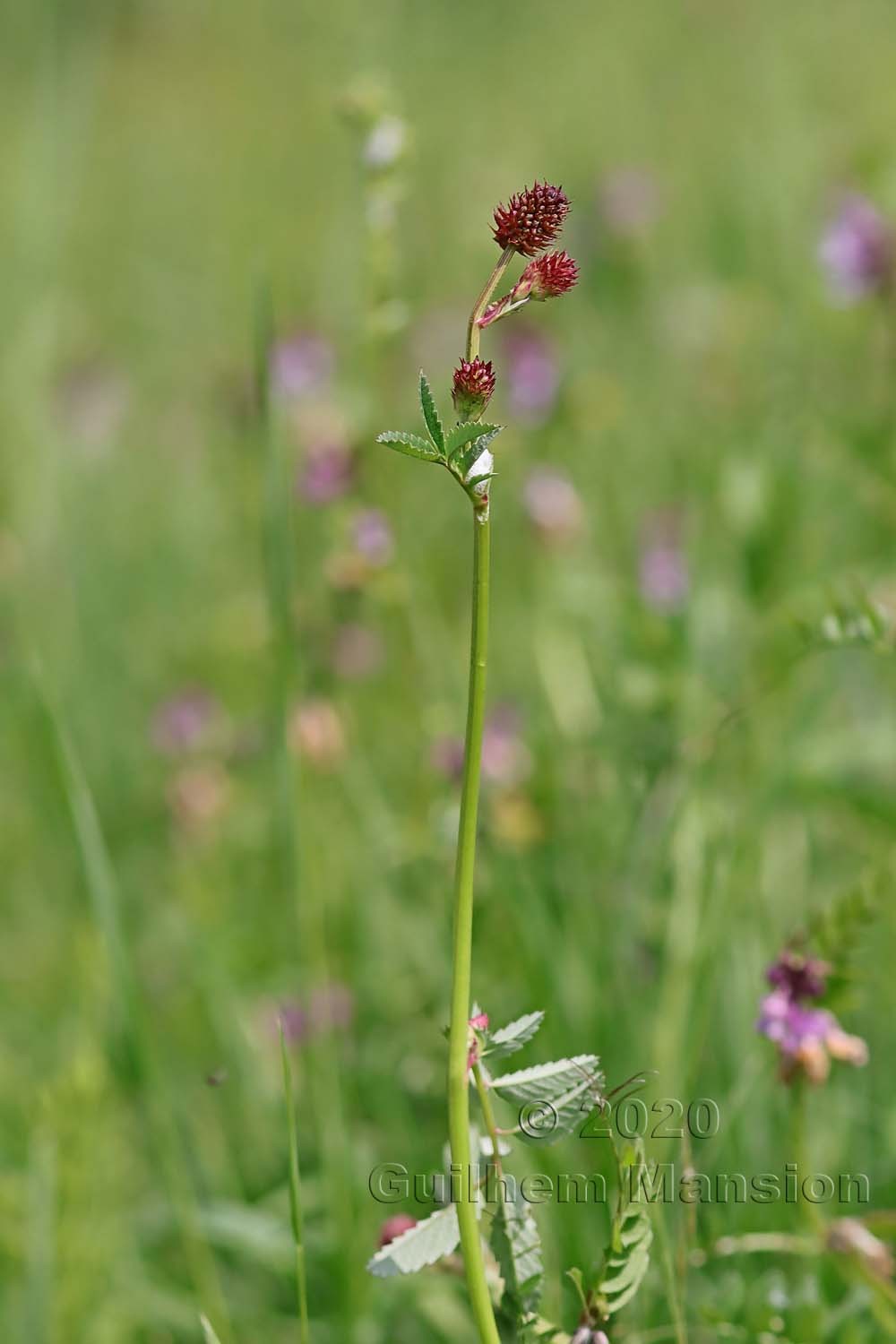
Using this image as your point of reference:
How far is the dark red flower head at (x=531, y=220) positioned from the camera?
20.4 inches

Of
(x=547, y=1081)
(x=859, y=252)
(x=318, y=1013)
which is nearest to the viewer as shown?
(x=547, y=1081)

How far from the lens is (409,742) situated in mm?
1904

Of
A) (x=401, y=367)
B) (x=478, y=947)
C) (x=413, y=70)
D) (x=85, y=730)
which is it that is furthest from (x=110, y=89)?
(x=478, y=947)

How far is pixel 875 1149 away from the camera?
3.54 feet

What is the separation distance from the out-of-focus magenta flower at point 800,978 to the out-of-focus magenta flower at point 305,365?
6.35 feet

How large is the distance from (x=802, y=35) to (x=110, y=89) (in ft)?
13.6

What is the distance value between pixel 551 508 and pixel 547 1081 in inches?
50.0

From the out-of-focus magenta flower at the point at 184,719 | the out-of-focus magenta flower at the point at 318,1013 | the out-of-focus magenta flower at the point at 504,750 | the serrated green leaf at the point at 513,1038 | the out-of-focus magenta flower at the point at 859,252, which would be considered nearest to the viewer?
the serrated green leaf at the point at 513,1038

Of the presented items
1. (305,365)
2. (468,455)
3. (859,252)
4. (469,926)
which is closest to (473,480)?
(468,455)

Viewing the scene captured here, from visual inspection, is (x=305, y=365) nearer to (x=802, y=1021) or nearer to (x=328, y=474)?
(x=328, y=474)

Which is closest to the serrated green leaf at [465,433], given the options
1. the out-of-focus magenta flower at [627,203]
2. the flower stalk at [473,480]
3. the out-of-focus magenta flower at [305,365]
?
the flower stalk at [473,480]

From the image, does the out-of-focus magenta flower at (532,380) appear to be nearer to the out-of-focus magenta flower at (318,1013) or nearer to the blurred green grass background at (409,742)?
the blurred green grass background at (409,742)

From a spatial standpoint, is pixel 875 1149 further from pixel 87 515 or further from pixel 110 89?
pixel 110 89

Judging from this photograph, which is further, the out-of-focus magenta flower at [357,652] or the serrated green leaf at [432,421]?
the out-of-focus magenta flower at [357,652]
